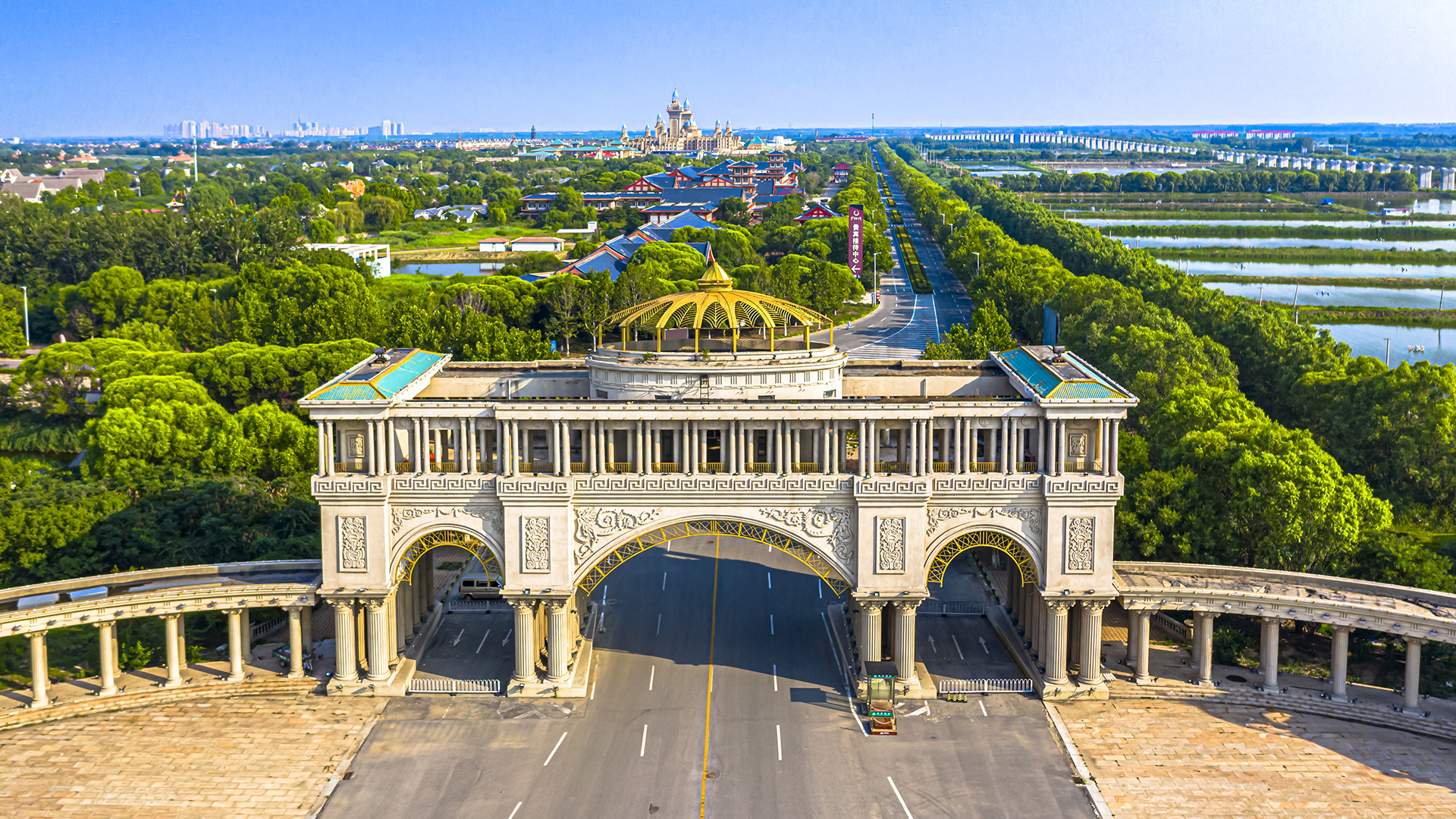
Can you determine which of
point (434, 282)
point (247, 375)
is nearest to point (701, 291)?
point (247, 375)

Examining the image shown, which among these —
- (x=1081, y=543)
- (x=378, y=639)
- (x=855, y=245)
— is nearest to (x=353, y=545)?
(x=378, y=639)

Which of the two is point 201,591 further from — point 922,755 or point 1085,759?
point 1085,759

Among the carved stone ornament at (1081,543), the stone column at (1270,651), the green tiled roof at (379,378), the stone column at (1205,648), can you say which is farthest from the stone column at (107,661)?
the stone column at (1270,651)

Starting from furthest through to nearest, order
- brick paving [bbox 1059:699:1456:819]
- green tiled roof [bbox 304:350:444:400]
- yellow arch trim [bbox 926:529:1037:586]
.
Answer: yellow arch trim [bbox 926:529:1037:586], green tiled roof [bbox 304:350:444:400], brick paving [bbox 1059:699:1456:819]

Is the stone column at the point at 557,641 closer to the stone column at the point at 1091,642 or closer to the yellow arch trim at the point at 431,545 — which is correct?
the yellow arch trim at the point at 431,545

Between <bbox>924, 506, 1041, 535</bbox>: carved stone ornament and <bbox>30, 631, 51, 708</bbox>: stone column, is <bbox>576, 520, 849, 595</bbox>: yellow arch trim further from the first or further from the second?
<bbox>30, 631, 51, 708</bbox>: stone column

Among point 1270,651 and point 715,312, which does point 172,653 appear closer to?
point 715,312

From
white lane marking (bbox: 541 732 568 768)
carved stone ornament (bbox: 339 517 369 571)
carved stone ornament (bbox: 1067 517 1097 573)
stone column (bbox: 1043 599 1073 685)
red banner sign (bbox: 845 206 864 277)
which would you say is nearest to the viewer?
white lane marking (bbox: 541 732 568 768)

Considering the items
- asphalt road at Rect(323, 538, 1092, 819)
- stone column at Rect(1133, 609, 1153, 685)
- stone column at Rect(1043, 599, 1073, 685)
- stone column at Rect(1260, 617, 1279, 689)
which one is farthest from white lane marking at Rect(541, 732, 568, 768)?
stone column at Rect(1260, 617, 1279, 689)
